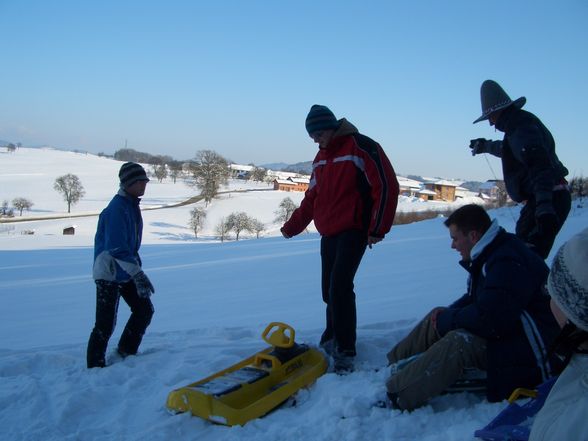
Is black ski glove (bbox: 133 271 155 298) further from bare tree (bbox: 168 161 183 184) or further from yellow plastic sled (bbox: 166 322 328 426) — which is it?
bare tree (bbox: 168 161 183 184)

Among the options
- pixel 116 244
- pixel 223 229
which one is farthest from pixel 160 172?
pixel 116 244

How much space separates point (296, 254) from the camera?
13.1m

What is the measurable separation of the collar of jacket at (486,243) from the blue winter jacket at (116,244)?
274 centimetres

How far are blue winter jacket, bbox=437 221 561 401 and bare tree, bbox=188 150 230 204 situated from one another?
5283 centimetres

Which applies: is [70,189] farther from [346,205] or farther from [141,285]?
[346,205]

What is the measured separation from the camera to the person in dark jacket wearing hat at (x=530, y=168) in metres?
3.15

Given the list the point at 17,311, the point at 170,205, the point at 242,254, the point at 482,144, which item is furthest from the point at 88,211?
the point at 482,144

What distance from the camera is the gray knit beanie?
1236 millimetres

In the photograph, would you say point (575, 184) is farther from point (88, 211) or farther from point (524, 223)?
point (88, 211)

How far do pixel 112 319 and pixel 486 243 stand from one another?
9.99ft

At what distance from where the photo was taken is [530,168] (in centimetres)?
328

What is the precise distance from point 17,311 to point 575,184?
852 inches

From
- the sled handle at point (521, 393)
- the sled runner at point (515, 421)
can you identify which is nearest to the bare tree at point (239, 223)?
the sled handle at point (521, 393)

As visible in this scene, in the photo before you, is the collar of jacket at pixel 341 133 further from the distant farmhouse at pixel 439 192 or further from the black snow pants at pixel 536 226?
the distant farmhouse at pixel 439 192
